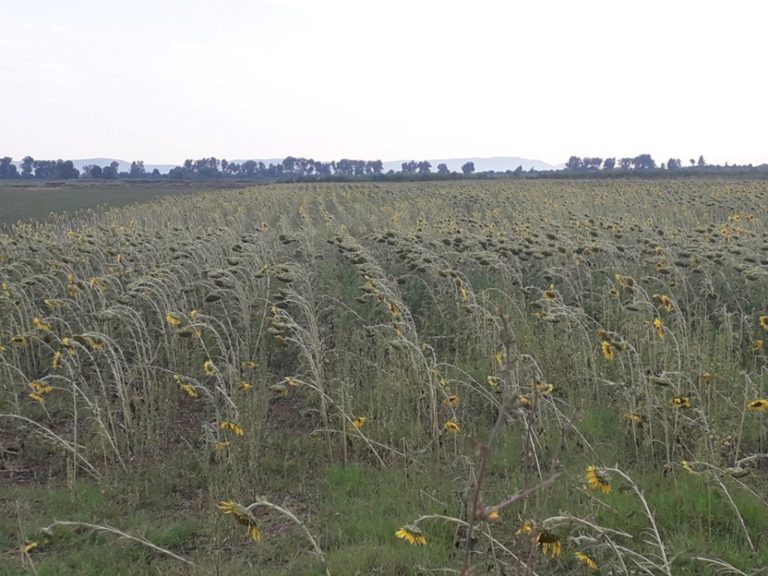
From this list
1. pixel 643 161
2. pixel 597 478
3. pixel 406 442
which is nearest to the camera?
pixel 597 478

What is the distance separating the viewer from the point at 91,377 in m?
6.46

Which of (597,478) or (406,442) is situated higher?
(597,478)

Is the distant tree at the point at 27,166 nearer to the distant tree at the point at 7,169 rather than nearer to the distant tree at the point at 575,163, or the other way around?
the distant tree at the point at 7,169

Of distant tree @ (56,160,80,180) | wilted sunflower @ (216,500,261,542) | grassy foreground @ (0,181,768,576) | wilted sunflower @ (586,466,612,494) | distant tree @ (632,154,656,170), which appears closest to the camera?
wilted sunflower @ (216,500,261,542)

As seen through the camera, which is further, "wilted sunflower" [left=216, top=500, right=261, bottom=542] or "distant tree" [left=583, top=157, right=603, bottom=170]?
"distant tree" [left=583, top=157, right=603, bottom=170]

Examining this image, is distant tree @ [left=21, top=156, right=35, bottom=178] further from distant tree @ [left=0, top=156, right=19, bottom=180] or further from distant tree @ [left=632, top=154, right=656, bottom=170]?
distant tree @ [left=632, top=154, right=656, bottom=170]

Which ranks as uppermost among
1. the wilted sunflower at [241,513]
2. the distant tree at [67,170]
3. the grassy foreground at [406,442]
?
the distant tree at [67,170]

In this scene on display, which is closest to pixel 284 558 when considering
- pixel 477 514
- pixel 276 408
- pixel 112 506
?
pixel 112 506

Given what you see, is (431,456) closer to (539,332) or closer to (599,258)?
(539,332)

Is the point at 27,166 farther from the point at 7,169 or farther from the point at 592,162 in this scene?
the point at 592,162

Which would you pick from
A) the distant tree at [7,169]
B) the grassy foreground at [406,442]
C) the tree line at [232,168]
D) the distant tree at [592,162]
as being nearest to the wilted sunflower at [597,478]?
the grassy foreground at [406,442]

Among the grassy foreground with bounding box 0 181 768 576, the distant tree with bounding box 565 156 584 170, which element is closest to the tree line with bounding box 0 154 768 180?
the distant tree with bounding box 565 156 584 170

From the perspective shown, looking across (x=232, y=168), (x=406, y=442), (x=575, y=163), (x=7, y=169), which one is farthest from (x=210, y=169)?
(x=406, y=442)

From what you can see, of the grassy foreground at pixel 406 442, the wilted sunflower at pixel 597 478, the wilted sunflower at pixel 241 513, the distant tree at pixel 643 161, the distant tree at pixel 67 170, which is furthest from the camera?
the distant tree at pixel 67 170
